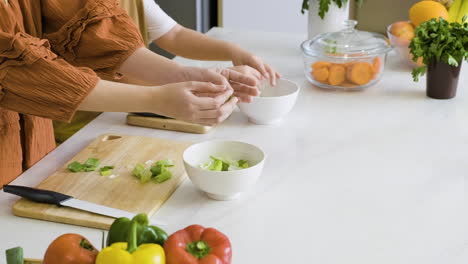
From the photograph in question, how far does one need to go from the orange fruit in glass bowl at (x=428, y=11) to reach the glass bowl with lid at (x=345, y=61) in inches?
7.0

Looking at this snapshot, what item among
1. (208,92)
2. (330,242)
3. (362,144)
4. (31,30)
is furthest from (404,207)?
(31,30)

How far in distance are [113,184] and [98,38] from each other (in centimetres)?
41

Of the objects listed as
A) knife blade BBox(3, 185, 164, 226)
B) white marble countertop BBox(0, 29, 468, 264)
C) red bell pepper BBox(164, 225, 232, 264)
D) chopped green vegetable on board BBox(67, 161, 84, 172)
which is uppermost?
red bell pepper BBox(164, 225, 232, 264)

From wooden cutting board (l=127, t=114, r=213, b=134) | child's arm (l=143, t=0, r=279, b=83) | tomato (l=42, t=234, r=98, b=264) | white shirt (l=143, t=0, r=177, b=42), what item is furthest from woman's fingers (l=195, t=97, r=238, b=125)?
white shirt (l=143, t=0, r=177, b=42)

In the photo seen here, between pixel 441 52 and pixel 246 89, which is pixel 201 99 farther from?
pixel 441 52

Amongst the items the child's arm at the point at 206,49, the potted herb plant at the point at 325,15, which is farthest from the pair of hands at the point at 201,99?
the potted herb plant at the point at 325,15

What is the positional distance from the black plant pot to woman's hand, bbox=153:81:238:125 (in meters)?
0.72

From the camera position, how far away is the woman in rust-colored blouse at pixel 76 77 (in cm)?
123

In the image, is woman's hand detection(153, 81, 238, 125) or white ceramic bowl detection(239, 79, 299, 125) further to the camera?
white ceramic bowl detection(239, 79, 299, 125)

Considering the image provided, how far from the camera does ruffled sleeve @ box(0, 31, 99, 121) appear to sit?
48.0 inches

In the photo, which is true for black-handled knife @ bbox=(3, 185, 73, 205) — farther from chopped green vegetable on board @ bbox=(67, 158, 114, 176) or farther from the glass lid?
the glass lid

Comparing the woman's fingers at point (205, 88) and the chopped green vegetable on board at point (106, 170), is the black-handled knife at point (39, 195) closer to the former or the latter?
the chopped green vegetable on board at point (106, 170)

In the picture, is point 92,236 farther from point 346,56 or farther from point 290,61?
point 290,61

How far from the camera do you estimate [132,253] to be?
29.7 inches
